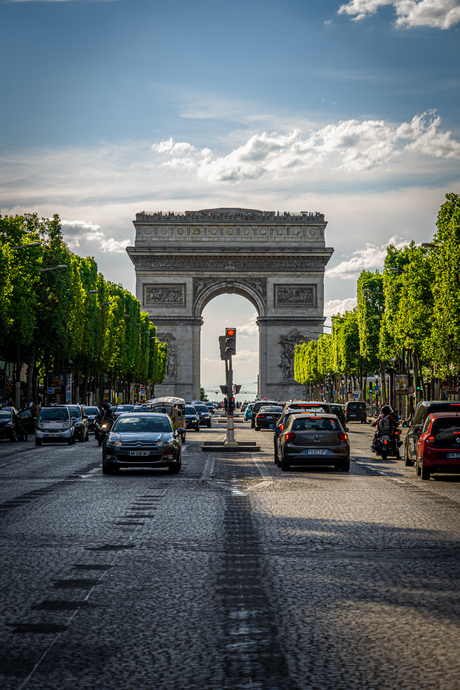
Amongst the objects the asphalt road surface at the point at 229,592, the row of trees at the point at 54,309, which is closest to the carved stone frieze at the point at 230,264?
the row of trees at the point at 54,309

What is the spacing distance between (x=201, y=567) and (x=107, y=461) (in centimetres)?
1185

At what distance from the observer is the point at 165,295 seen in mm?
102500

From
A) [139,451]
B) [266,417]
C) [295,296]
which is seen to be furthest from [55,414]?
[295,296]

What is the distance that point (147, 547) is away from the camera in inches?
380

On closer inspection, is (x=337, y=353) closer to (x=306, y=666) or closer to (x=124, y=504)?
(x=124, y=504)

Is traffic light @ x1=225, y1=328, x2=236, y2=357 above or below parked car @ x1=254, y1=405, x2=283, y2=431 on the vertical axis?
above

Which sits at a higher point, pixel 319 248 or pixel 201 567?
pixel 319 248

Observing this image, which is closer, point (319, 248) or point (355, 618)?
point (355, 618)

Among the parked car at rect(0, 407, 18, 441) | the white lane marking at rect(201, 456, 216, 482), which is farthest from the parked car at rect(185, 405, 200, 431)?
the white lane marking at rect(201, 456, 216, 482)

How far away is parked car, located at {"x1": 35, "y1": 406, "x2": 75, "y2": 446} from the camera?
35656 millimetres

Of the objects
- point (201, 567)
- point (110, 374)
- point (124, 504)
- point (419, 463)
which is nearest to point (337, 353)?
point (110, 374)

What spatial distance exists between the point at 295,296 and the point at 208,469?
80771 millimetres

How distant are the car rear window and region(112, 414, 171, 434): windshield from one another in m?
2.89

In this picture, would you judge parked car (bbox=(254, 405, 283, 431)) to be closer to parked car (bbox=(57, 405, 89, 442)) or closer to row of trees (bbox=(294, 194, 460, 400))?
row of trees (bbox=(294, 194, 460, 400))
